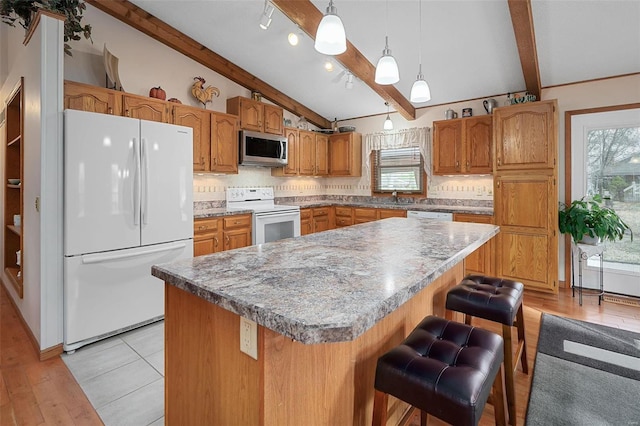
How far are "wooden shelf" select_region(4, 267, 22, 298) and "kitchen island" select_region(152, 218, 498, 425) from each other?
2682 millimetres

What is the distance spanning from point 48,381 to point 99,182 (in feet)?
4.64

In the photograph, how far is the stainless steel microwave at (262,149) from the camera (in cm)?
436

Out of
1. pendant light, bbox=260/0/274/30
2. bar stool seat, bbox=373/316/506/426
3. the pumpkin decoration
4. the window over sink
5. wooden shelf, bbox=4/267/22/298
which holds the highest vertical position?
pendant light, bbox=260/0/274/30

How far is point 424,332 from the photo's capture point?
1.32 m

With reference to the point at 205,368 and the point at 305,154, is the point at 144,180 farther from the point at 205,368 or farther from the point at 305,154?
the point at 305,154

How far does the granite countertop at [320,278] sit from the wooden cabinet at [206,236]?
211 centimetres

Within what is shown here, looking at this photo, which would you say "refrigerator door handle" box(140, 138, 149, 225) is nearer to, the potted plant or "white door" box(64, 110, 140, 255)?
"white door" box(64, 110, 140, 255)

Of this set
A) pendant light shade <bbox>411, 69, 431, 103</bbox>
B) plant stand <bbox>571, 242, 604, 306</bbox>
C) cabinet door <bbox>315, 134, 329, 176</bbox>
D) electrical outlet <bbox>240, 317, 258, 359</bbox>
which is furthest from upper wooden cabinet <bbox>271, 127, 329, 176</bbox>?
electrical outlet <bbox>240, 317, 258, 359</bbox>

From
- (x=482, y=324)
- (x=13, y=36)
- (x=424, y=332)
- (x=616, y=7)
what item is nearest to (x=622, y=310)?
(x=482, y=324)

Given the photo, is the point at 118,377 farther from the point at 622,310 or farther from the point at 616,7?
the point at 616,7

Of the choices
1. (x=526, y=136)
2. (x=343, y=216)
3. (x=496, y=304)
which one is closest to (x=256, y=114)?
(x=343, y=216)

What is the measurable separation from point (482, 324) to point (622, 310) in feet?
5.12

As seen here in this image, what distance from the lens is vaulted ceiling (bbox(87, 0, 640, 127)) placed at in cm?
295

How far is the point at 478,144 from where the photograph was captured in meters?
4.26
